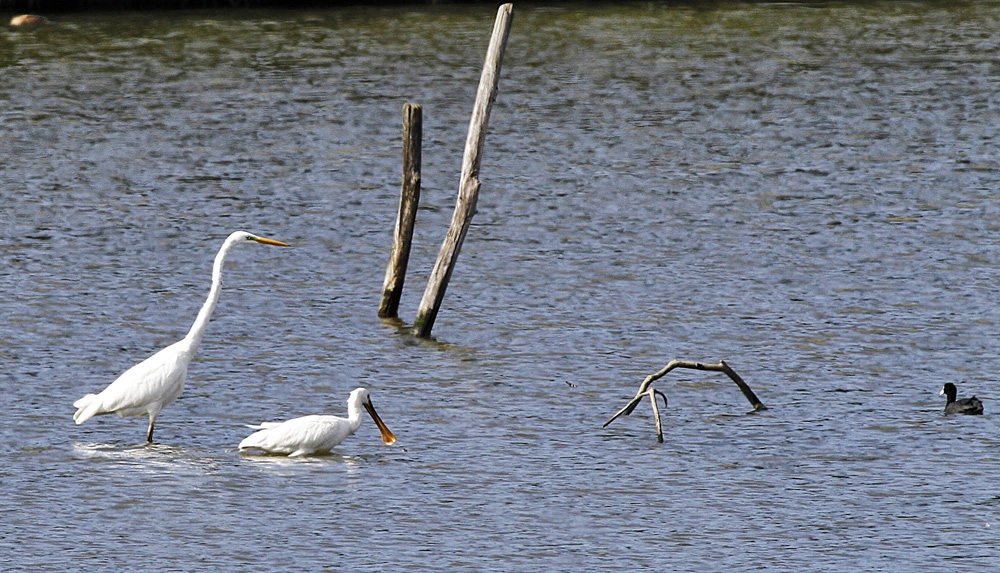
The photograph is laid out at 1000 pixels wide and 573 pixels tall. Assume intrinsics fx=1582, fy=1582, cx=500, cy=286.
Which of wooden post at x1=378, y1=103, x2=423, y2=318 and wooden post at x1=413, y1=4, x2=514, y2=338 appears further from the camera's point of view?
wooden post at x1=378, y1=103, x2=423, y2=318

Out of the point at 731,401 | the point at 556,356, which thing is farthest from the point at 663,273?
the point at 731,401

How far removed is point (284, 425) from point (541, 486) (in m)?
2.02

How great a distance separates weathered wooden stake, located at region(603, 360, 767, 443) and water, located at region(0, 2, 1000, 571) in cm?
21

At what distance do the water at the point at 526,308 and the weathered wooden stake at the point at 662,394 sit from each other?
0.69ft

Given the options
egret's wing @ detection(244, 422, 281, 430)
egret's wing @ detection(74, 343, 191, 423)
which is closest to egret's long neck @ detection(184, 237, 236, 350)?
egret's wing @ detection(74, 343, 191, 423)

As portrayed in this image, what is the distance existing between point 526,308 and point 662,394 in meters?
4.79

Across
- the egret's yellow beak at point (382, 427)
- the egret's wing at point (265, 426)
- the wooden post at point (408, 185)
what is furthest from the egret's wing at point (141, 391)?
the wooden post at point (408, 185)

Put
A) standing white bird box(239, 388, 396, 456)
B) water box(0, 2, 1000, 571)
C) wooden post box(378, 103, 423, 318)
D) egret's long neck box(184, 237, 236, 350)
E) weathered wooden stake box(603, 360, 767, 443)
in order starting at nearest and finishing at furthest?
water box(0, 2, 1000, 571) → standing white bird box(239, 388, 396, 456) → weathered wooden stake box(603, 360, 767, 443) → egret's long neck box(184, 237, 236, 350) → wooden post box(378, 103, 423, 318)

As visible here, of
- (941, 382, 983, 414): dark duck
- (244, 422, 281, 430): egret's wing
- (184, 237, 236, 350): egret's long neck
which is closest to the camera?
(244, 422, 281, 430): egret's wing

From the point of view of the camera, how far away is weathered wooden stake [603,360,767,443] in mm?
11906

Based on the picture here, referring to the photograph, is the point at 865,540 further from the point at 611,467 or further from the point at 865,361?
the point at 865,361

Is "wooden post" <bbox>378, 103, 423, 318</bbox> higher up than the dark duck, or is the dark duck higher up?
"wooden post" <bbox>378, 103, 423, 318</bbox>

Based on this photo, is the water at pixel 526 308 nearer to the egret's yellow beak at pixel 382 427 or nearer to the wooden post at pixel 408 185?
the egret's yellow beak at pixel 382 427

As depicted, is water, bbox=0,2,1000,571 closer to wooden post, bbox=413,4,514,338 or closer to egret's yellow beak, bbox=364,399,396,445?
egret's yellow beak, bbox=364,399,396,445
